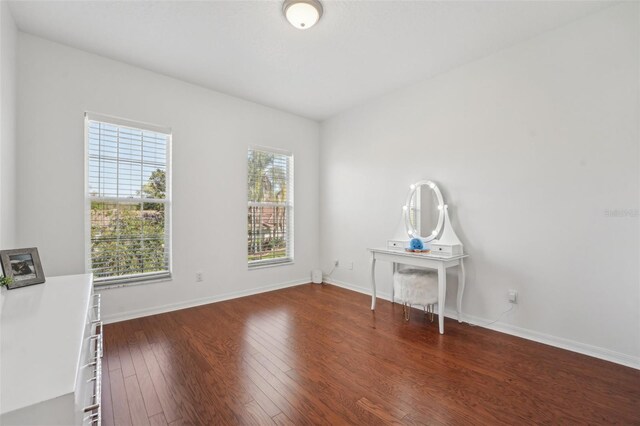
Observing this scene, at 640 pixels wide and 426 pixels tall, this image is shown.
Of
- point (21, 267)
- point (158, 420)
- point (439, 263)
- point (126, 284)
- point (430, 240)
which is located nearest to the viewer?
point (158, 420)

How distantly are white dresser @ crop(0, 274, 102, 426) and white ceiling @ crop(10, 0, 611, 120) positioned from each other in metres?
2.27

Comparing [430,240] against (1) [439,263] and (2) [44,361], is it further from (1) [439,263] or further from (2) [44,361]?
(2) [44,361]

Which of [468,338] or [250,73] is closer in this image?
[468,338]

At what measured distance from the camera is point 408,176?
367 cm

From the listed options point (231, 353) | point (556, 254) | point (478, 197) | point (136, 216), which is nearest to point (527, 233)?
point (556, 254)

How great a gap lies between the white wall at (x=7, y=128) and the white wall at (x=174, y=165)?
0.14 meters

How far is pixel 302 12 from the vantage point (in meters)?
2.23

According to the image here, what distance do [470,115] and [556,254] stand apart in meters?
1.60

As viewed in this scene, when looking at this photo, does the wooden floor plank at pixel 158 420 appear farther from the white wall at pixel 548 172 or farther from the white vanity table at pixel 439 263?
the white wall at pixel 548 172

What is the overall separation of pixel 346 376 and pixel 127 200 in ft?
9.47

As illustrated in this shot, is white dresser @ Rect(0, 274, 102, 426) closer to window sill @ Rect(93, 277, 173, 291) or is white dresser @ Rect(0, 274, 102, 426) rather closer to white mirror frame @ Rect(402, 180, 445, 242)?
window sill @ Rect(93, 277, 173, 291)

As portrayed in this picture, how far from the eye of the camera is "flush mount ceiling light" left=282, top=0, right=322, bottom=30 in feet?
7.16

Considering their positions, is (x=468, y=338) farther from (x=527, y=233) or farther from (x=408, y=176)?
(x=408, y=176)

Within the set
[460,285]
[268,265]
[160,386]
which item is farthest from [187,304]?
[460,285]
